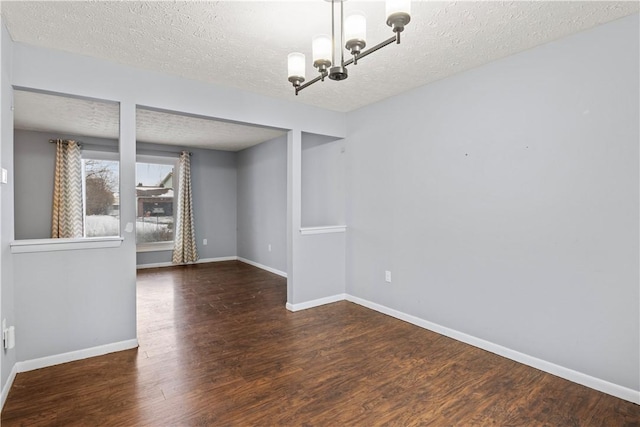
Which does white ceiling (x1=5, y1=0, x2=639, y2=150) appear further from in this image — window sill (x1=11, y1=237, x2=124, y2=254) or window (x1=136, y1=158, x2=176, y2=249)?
window (x1=136, y1=158, x2=176, y2=249)

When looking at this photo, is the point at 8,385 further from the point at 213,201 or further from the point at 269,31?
the point at 213,201

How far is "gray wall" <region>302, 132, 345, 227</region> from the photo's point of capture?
4.35 meters

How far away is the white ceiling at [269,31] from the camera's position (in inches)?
78.3

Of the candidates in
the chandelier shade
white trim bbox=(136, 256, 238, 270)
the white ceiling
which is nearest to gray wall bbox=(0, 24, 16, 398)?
the white ceiling

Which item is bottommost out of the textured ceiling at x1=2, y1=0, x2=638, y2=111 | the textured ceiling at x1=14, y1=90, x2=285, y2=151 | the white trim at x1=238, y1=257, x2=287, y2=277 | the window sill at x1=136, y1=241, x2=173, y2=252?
the white trim at x1=238, y1=257, x2=287, y2=277

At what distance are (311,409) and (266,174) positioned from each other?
463cm

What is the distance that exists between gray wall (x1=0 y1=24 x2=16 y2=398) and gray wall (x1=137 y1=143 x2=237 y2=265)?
4190mm

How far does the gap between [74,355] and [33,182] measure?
4.09m

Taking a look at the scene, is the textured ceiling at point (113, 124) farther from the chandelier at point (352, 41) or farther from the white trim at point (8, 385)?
the white trim at point (8, 385)

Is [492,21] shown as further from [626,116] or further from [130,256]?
[130,256]

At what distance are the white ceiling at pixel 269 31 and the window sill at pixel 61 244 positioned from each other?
1.47 metres

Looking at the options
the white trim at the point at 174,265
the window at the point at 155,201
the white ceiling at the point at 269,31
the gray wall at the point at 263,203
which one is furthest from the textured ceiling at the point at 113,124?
the white trim at the point at 174,265

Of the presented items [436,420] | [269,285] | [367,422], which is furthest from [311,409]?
[269,285]

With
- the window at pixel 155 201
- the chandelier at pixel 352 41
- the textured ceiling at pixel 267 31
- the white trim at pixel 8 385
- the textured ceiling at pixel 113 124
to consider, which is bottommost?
the white trim at pixel 8 385
